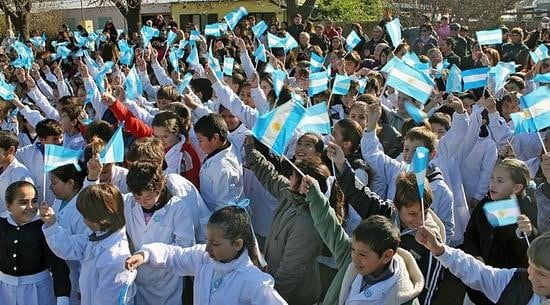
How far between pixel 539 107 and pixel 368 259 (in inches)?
77.8

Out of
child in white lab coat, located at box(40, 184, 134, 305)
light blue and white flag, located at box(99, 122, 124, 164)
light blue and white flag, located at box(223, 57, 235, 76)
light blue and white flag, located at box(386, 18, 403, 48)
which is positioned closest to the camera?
child in white lab coat, located at box(40, 184, 134, 305)

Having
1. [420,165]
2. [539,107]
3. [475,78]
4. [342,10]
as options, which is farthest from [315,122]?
[342,10]

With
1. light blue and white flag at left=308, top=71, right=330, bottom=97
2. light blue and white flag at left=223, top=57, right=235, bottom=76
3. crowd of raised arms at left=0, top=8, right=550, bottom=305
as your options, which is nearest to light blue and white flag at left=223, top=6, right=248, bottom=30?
light blue and white flag at left=223, top=57, right=235, bottom=76

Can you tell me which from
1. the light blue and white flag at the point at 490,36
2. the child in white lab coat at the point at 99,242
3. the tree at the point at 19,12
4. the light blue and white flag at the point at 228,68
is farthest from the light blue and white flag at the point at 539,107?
the tree at the point at 19,12

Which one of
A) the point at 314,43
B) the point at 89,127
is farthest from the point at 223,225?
the point at 314,43

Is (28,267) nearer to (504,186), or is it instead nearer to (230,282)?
(230,282)

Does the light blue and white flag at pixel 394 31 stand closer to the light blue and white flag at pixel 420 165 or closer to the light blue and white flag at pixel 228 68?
the light blue and white flag at pixel 228 68

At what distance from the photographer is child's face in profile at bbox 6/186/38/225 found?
406 centimetres

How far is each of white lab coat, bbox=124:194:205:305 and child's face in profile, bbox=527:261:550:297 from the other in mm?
2117

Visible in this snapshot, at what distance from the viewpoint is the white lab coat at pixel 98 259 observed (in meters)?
3.80

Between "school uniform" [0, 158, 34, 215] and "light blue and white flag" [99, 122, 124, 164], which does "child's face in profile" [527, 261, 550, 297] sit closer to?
"light blue and white flag" [99, 122, 124, 164]

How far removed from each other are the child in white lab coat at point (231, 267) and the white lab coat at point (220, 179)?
1.26 m

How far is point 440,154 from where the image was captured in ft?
18.6

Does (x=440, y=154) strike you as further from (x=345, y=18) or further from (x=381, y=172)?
(x=345, y=18)
